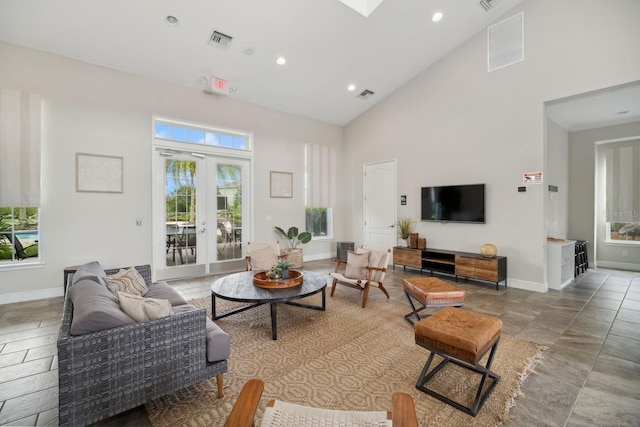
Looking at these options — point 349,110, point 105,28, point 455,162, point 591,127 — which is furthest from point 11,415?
point 591,127

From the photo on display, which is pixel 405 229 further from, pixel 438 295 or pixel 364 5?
pixel 364 5

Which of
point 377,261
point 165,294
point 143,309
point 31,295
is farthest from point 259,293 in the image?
point 31,295

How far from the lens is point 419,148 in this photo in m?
6.21

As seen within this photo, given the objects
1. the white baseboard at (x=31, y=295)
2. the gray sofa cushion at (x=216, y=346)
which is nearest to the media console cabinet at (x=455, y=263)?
the gray sofa cushion at (x=216, y=346)

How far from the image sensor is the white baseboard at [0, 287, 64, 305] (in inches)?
158

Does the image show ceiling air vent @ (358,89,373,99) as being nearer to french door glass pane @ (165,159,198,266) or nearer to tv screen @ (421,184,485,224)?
tv screen @ (421,184,485,224)

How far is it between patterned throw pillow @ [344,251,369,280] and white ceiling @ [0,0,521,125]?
11.9ft

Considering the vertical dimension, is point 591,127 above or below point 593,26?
below

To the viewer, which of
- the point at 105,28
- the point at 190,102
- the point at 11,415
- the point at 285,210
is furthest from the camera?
the point at 285,210

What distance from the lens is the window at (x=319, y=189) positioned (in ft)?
23.7

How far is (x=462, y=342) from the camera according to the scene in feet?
6.39

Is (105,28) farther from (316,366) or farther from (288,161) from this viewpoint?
(316,366)

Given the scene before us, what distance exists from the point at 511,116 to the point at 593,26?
144cm

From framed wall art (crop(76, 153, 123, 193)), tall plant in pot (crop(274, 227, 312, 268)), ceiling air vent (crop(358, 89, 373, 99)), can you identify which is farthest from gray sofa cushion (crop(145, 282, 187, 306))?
ceiling air vent (crop(358, 89, 373, 99))
